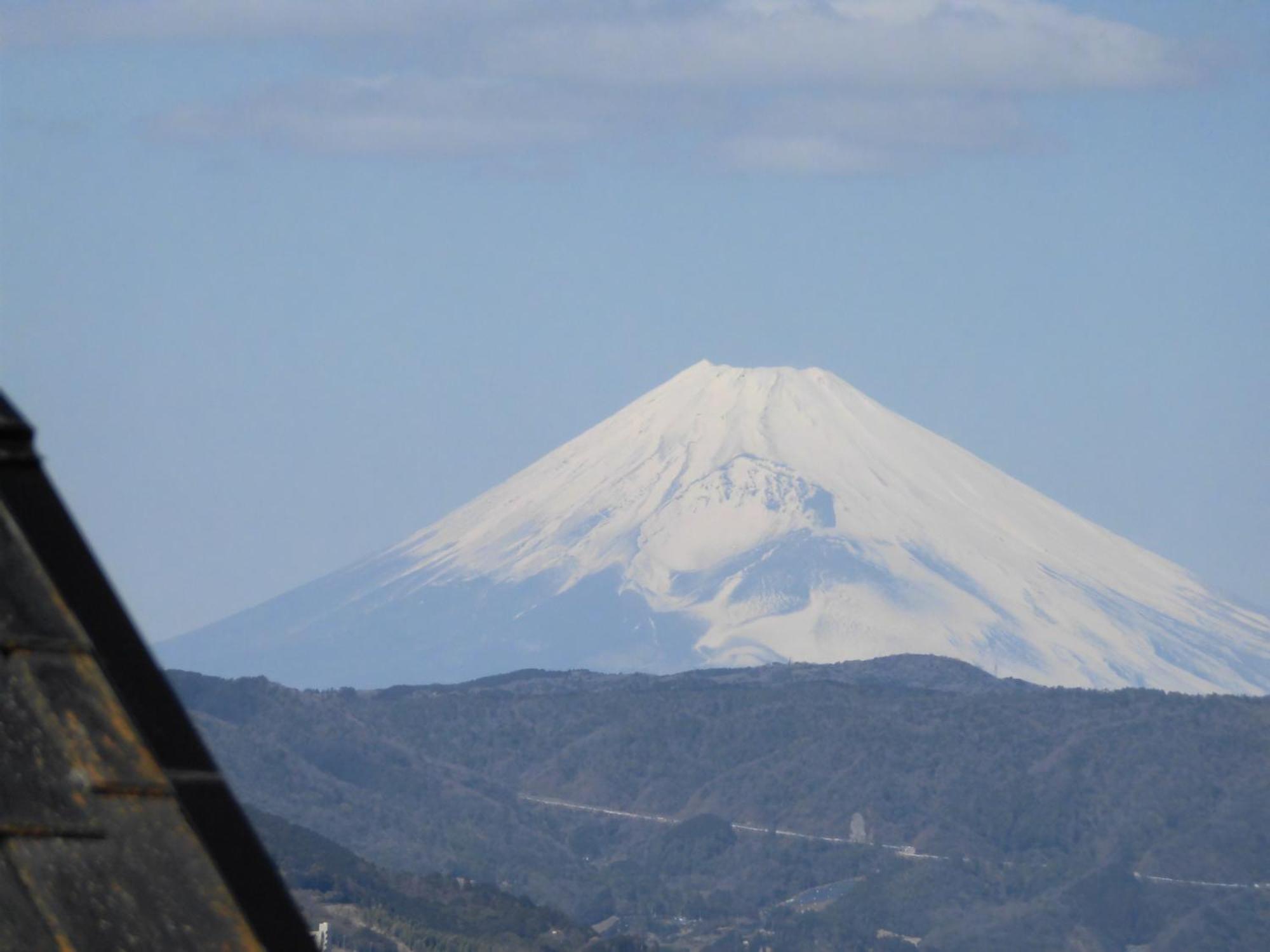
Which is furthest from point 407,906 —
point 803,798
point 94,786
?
point 94,786

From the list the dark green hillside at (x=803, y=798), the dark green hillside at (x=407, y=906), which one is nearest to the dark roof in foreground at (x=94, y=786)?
the dark green hillside at (x=407, y=906)

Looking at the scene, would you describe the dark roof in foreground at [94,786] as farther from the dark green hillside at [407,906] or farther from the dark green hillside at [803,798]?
the dark green hillside at [803,798]

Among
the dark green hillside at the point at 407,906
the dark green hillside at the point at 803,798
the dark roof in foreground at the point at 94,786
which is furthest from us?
the dark green hillside at the point at 803,798

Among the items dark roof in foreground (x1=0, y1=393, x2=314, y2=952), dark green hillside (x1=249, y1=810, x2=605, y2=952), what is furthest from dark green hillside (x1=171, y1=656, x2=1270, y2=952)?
dark roof in foreground (x1=0, y1=393, x2=314, y2=952)

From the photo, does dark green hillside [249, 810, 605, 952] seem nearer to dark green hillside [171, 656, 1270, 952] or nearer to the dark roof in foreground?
dark green hillside [171, 656, 1270, 952]

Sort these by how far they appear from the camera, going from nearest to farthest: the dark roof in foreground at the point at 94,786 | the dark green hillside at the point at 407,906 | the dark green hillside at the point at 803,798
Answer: the dark roof in foreground at the point at 94,786
the dark green hillside at the point at 407,906
the dark green hillside at the point at 803,798

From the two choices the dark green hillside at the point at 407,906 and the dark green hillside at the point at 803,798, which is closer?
the dark green hillside at the point at 407,906

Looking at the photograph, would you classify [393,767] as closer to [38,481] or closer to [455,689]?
[455,689]

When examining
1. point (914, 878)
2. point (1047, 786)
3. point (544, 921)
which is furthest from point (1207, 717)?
point (544, 921)
